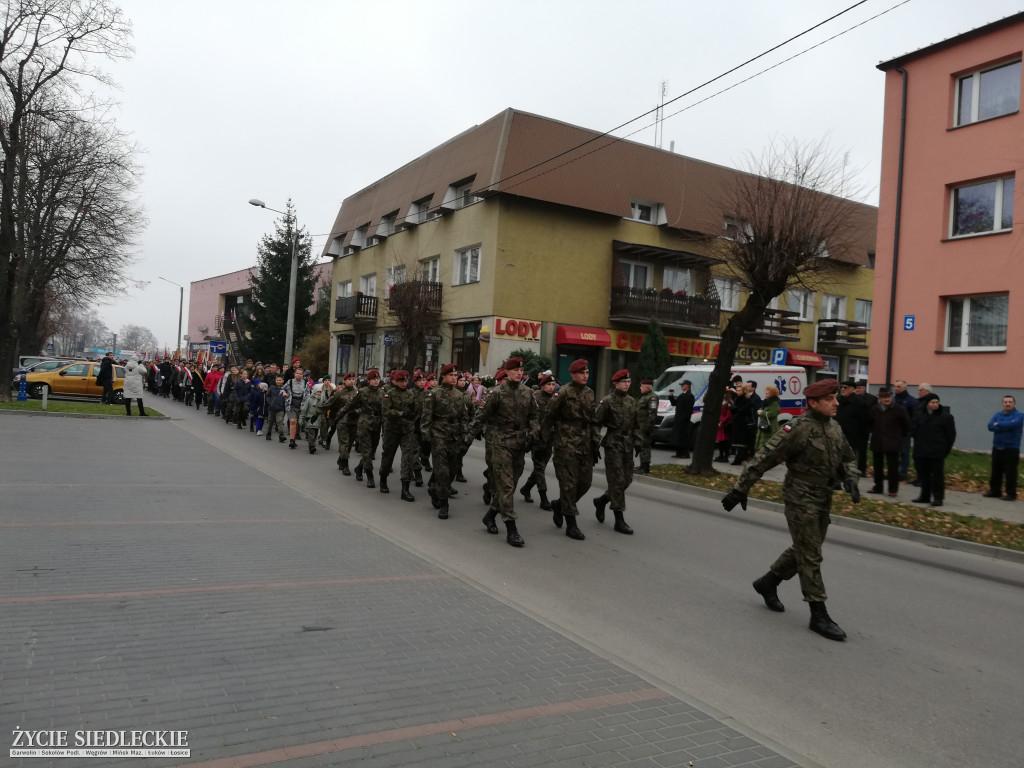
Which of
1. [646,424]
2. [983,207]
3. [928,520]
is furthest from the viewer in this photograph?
[983,207]

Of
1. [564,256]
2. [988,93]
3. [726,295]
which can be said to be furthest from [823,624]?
[726,295]

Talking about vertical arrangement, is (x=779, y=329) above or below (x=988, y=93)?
below

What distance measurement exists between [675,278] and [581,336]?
6.31m

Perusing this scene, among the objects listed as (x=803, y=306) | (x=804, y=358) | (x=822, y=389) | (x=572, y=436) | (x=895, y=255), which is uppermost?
(x=803, y=306)

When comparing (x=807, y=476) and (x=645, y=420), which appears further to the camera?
(x=645, y=420)

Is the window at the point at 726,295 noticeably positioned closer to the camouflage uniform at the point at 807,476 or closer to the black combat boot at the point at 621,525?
the black combat boot at the point at 621,525

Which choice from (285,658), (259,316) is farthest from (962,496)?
(259,316)

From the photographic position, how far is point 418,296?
30.0m

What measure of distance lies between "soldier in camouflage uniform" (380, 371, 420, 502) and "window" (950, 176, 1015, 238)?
51.0 feet

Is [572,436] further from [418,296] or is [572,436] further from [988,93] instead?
[418,296]

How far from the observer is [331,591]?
5.46 meters

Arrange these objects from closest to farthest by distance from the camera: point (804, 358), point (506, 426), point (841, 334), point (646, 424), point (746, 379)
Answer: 1. point (506, 426)
2. point (646, 424)
3. point (746, 379)
4. point (804, 358)
5. point (841, 334)

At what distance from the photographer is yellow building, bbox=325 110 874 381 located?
2766cm

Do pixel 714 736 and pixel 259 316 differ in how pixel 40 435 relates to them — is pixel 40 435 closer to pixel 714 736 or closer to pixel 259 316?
pixel 714 736
